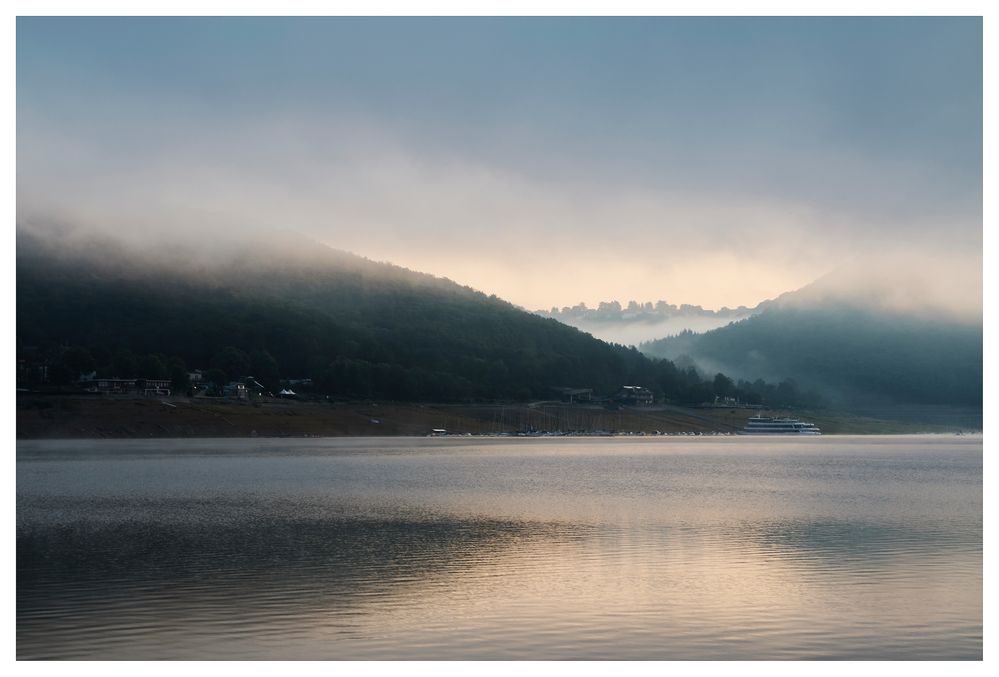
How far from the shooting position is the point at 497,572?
32625mm

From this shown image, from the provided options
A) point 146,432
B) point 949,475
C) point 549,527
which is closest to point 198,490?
point 549,527

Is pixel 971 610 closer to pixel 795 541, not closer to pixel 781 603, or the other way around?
pixel 781 603

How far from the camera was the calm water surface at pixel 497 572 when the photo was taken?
2389 cm

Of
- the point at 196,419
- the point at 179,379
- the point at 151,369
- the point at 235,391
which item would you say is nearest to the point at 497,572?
the point at 196,419

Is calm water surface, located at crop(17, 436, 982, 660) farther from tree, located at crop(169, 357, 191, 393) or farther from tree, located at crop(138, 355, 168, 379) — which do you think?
tree, located at crop(138, 355, 168, 379)

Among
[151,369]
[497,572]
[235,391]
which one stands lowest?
[497,572]

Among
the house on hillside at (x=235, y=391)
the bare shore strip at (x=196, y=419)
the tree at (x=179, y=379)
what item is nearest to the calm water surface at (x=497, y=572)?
the bare shore strip at (x=196, y=419)

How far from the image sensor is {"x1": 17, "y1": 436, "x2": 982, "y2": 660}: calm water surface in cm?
2389

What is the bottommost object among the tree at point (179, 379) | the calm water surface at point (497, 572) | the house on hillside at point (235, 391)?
the calm water surface at point (497, 572)

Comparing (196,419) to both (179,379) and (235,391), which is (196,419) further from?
(235,391)

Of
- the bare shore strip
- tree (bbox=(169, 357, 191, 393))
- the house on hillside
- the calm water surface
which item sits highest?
tree (bbox=(169, 357, 191, 393))

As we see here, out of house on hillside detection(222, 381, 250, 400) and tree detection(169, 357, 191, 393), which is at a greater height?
tree detection(169, 357, 191, 393)

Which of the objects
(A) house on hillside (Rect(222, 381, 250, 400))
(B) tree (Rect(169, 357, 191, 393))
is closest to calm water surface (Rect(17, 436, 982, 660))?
(B) tree (Rect(169, 357, 191, 393))

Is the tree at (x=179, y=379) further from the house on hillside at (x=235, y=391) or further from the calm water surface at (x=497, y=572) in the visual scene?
the calm water surface at (x=497, y=572)
